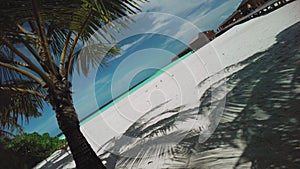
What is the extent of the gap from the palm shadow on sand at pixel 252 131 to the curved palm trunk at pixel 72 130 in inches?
22.6

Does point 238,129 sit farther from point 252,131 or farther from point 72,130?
point 72,130

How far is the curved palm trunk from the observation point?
2510 millimetres

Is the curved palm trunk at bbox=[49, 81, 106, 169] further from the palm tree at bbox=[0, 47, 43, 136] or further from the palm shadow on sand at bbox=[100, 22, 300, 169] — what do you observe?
the palm tree at bbox=[0, 47, 43, 136]

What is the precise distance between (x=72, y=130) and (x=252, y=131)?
2008 millimetres

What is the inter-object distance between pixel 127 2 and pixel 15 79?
245cm

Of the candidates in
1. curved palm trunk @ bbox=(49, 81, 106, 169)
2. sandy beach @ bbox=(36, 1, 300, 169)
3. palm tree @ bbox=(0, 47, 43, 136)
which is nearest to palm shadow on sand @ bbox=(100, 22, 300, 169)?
sandy beach @ bbox=(36, 1, 300, 169)

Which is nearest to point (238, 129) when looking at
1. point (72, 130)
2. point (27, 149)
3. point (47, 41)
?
point (72, 130)

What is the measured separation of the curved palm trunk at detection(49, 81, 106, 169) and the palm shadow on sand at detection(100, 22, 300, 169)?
57cm

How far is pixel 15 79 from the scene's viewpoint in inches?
146

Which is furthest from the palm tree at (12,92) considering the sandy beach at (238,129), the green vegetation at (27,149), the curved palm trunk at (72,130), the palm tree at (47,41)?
the sandy beach at (238,129)

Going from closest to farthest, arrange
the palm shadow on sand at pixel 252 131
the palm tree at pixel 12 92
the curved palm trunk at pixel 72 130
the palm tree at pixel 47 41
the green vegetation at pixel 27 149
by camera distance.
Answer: the palm shadow on sand at pixel 252 131
the palm tree at pixel 47 41
the curved palm trunk at pixel 72 130
the palm tree at pixel 12 92
the green vegetation at pixel 27 149

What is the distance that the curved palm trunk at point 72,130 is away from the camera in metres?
2.51

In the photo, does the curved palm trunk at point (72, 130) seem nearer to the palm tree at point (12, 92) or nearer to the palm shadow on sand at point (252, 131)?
the palm shadow on sand at point (252, 131)

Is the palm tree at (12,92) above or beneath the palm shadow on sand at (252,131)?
above
